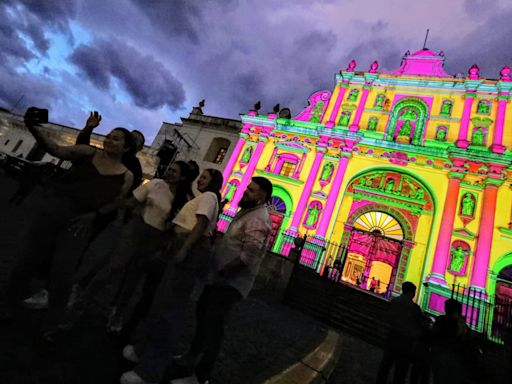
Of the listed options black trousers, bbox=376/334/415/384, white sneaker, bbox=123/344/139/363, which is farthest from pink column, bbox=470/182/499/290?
white sneaker, bbox=123/344/139/363

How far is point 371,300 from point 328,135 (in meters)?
9.89

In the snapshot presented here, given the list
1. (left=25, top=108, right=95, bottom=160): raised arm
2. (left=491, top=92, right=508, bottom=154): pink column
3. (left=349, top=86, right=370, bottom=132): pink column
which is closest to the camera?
(left=25, top=108, right=95, bottom=160): raised arm

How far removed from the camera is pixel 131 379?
5.65 feet

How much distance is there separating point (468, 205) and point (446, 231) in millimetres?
1772

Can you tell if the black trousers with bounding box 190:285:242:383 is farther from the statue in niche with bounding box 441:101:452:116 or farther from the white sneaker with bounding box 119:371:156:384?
the statue in niche with bounding box 441:101:452:116

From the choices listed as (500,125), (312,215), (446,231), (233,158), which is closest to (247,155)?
(233,158)

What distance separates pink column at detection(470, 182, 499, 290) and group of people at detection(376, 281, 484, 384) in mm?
9835

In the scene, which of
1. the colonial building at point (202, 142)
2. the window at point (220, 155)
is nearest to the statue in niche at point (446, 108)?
the colonial building at point (202, 142)

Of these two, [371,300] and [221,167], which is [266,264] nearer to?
[371,300]

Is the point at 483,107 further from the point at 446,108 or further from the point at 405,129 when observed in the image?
the point at 405,129

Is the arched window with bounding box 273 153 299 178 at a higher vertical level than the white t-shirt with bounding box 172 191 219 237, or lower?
higher

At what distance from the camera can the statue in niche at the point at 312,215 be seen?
1367 centimetres

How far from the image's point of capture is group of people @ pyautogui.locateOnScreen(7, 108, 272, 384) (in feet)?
6.22

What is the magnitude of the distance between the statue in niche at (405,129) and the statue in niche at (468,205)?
443 centimetres
